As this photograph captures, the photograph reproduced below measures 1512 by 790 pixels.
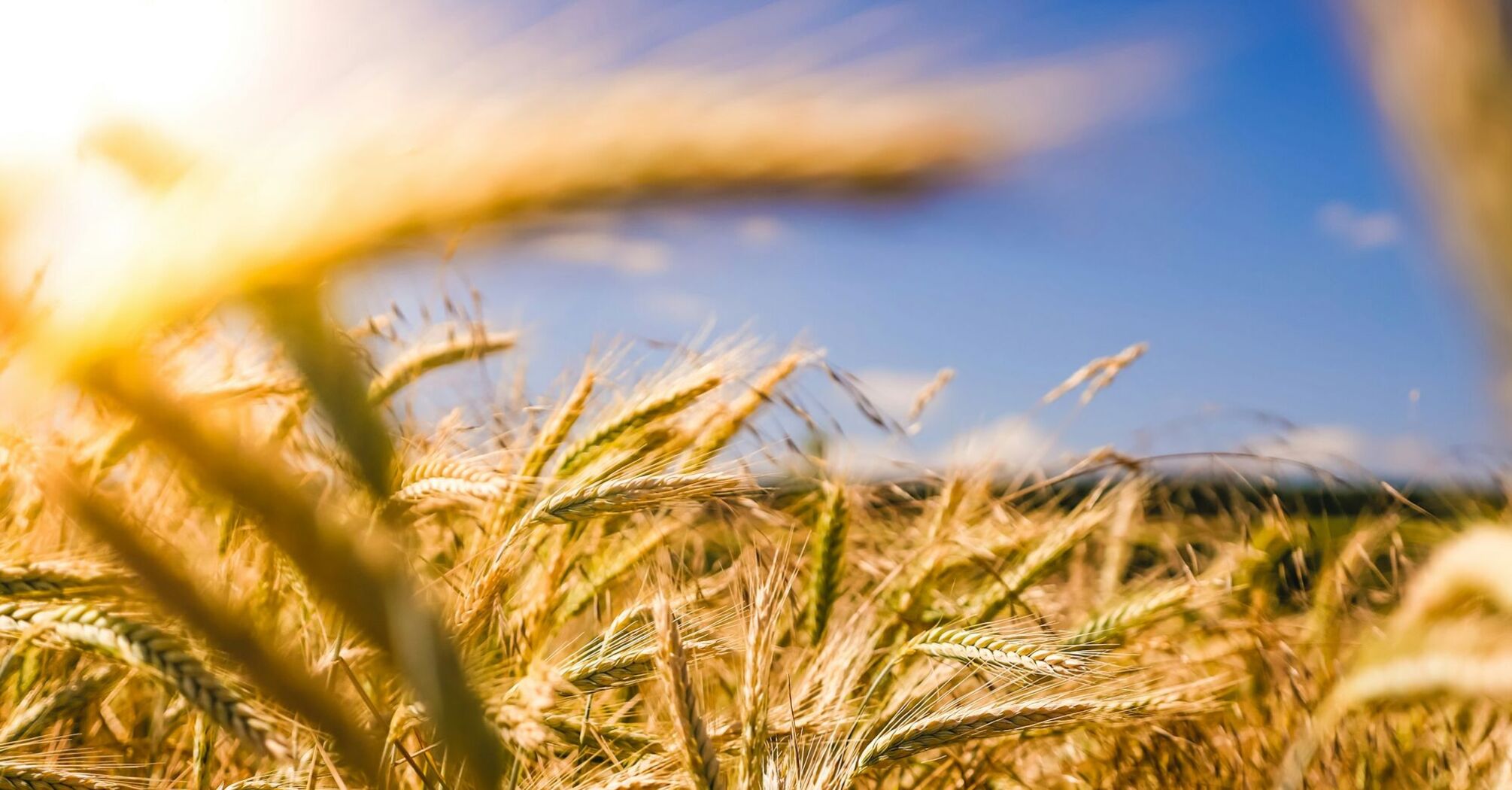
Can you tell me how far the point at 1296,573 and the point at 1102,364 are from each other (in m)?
0.55

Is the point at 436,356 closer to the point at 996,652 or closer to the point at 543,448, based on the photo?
the point at 543,448

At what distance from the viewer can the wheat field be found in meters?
0.51

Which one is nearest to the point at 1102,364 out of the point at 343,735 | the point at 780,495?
the point at 780,495

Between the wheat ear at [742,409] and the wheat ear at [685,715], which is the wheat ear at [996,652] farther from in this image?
the wheat ear at [742,409]

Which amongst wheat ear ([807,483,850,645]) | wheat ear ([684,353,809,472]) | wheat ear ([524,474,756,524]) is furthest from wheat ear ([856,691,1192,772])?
→ wheat ear ([684,353,809,472])

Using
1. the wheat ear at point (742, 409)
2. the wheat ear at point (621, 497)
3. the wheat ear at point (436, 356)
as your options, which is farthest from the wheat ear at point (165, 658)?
the wheat ear at point (742, 409)

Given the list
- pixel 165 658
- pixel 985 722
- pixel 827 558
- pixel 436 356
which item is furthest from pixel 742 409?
pixel 165 658

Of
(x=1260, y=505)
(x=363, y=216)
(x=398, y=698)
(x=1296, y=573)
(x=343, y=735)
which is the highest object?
(x=363, y=216)

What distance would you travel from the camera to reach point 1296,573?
189 cm

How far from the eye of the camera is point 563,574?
1.27 meters

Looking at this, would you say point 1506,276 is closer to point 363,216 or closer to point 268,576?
point 363,216

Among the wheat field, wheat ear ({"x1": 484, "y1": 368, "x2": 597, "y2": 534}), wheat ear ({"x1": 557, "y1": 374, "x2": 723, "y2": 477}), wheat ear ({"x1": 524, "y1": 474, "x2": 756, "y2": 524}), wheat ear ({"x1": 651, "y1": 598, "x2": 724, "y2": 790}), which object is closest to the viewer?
the wheat field

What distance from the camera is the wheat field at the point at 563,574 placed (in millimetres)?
508

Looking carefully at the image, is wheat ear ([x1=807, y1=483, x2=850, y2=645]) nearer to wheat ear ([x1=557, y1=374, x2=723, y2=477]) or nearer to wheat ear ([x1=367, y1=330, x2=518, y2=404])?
wheat ear ([x1=557, y1=374, x2=723, y2=477])
